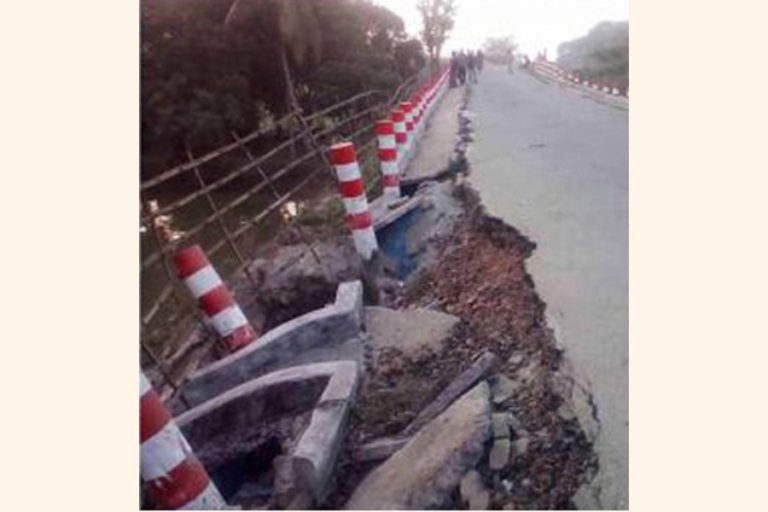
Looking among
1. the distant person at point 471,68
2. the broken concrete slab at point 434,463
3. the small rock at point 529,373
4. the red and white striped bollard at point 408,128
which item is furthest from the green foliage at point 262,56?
the broken concrete slab at point 434,463

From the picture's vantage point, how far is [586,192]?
21.5 feet

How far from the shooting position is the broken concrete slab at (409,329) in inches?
170

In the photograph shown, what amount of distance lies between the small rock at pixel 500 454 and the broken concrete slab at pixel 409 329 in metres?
1.27

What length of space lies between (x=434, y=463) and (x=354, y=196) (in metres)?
3.09

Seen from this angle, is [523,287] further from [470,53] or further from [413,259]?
[470,53]

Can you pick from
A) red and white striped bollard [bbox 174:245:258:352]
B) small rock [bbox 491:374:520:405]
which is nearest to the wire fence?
red and white striped bollard [bbox 174:245:258:352]

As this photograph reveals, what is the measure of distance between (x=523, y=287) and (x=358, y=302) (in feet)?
2.87

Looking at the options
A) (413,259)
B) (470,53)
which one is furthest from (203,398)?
(470,53)

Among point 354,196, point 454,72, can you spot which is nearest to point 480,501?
point 354,196

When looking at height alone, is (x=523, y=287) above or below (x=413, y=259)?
above

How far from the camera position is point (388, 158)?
8094 millimetres

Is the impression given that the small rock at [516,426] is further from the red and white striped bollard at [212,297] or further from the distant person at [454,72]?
the distant person at [454,72]

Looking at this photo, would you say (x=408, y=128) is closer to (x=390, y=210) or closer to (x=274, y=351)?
(x=390, y=210)

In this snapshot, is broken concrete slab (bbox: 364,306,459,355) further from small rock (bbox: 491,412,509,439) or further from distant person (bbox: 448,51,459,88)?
distant person (bbox: 448,51,459,88)
